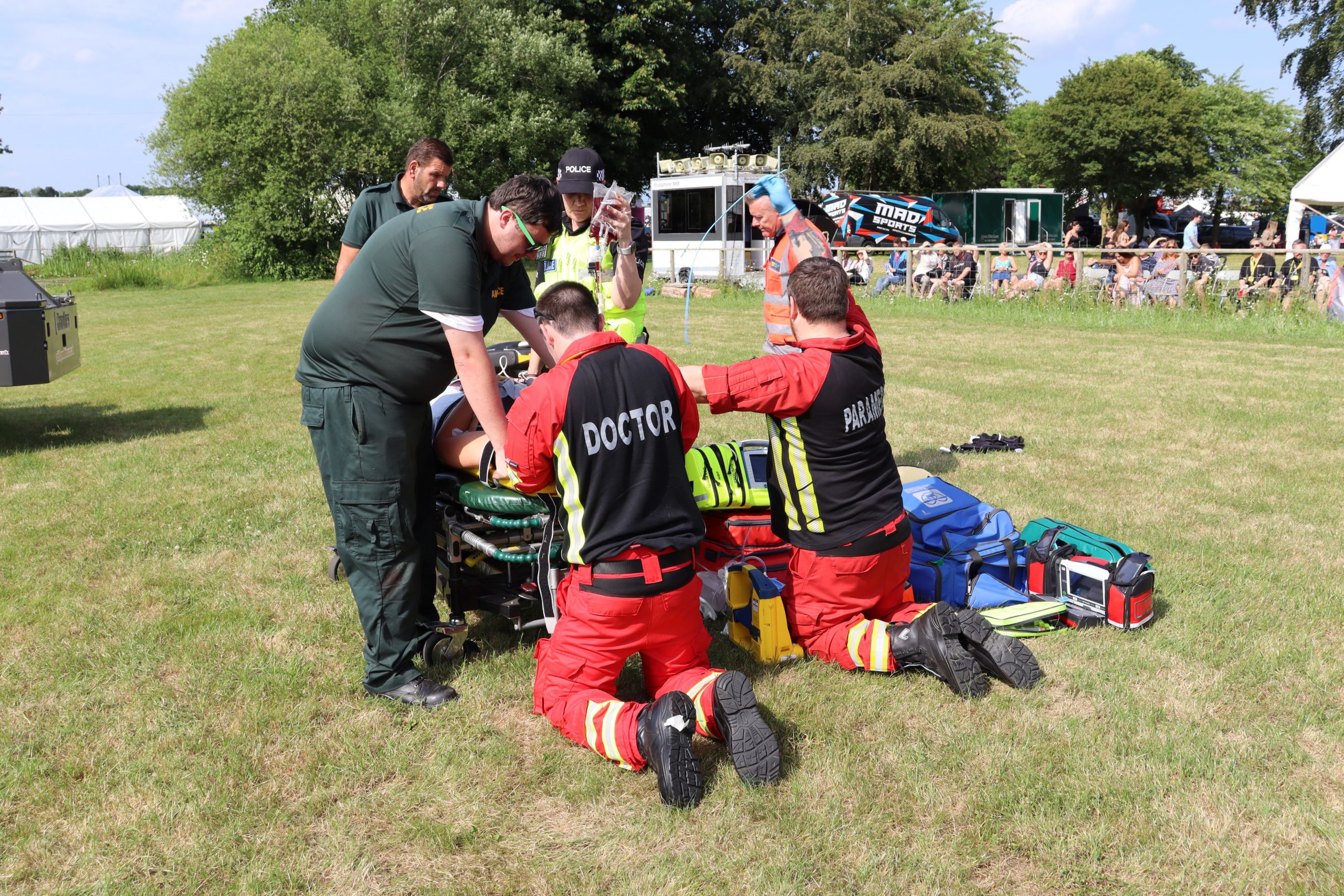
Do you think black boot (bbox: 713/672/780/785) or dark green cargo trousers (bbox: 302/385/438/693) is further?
dark green cargo trousers (bbox: 302/385/438/693)

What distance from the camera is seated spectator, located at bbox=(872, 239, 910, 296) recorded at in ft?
68.8

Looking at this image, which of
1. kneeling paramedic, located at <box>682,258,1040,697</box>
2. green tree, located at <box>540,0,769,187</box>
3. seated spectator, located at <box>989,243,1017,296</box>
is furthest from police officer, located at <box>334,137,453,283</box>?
green tree, located at <box>540,0,769,187</box>

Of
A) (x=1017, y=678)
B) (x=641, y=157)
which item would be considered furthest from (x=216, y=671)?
(x=641, y=157)

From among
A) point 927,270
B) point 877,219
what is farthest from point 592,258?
point 877,219

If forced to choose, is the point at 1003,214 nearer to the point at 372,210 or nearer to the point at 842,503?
the point at 372,210

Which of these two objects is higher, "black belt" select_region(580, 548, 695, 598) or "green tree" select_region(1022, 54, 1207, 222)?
"green tree" select_region(1022, 54, 1207, 222)

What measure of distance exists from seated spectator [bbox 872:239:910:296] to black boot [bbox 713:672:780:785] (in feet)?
61.0

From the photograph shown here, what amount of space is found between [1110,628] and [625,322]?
2982 mm

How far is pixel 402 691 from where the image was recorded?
3791 mm

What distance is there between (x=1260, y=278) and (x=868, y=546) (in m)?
15.4

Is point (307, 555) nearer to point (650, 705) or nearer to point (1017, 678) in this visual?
point (650, 705)

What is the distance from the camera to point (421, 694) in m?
3.77

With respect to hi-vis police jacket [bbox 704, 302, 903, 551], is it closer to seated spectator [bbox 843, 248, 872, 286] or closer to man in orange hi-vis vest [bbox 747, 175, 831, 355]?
man in orange hi-vis vest [bbox 747, 175, 831, 355]

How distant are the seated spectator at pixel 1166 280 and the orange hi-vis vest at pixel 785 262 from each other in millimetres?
13132
